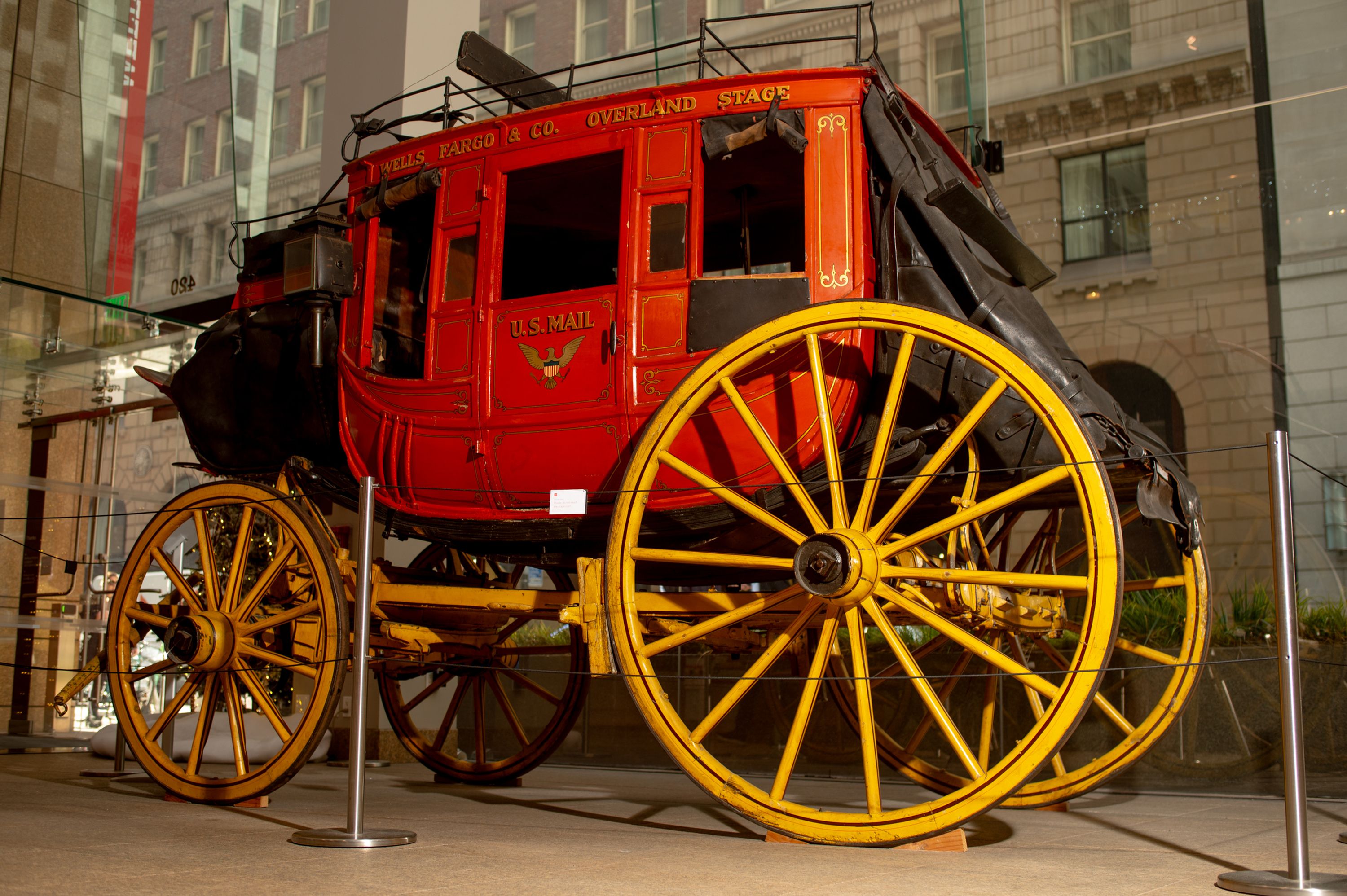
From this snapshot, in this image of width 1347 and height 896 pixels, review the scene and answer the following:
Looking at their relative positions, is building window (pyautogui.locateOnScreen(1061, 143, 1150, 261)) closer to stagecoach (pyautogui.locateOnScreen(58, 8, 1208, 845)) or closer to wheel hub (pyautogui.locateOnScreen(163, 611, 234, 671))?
stagecoach (pyautogui.locateOnScreen(58, 8, 1208, 845))

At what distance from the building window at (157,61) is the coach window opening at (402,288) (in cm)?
723

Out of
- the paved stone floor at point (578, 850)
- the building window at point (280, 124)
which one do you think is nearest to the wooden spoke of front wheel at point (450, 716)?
the paved stone floor at point (578, 850)

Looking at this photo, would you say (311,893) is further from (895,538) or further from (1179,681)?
(1179,681)

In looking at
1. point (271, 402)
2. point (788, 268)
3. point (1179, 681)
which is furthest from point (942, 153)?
point (271, 402)

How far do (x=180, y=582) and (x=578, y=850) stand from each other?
2.63 meters

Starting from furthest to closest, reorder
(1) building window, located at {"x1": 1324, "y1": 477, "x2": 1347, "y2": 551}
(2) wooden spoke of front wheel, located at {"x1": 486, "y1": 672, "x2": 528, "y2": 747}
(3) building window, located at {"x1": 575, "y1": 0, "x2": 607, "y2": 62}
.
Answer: (3) building window, located at {"x1": 575, "y1": 0, "x2": 607, "y2": 62}
(1) building window, located at {"x1": 1324, "y1": 477, "x2": 1347, "y2": 551}
(2) wooden spoke of front wheel, located at {"x1": 486, "y1": 672, "x2": 528, "y2": 747}

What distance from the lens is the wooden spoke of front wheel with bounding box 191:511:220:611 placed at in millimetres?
5582

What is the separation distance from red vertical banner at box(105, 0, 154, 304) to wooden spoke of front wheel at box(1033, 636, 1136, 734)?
8.89 metres

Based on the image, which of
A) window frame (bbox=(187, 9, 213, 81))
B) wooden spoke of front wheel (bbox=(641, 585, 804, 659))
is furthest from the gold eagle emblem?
window frame (bbox=(187, 9, 213, 81))

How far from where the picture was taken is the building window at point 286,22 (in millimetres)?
11906

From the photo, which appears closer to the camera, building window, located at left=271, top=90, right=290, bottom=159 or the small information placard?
the small information placard

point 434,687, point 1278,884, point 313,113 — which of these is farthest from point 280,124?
point 1278,884

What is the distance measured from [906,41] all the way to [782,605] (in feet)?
22.9

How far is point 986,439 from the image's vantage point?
4.46 meters
